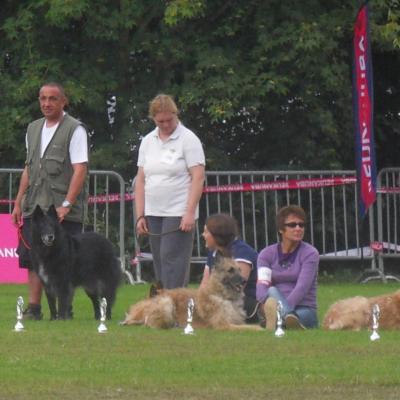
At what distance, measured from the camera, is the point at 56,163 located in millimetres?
11758

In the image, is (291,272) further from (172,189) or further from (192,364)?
(192,364)

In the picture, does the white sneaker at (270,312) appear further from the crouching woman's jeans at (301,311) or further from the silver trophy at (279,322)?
the silver trophy at (279,322)

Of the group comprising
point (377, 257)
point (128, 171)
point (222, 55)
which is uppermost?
point (222, 55)

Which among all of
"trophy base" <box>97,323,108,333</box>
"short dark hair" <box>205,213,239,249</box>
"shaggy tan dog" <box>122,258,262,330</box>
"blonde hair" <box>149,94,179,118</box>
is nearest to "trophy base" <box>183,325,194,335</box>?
"shaggy tan dog" <box>122,258,262,330</box>

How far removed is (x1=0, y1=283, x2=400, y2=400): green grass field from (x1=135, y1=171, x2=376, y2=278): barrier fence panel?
849 centimetres

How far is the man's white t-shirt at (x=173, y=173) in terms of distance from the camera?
1156 cm

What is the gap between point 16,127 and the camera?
1923 cm

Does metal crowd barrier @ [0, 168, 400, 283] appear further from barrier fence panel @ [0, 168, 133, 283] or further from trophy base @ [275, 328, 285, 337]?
trophy base @ [275, 328, 285, 337]

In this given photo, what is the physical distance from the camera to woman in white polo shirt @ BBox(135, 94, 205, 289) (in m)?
11.5

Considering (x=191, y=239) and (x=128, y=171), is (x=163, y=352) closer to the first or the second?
(x=191, y=239)

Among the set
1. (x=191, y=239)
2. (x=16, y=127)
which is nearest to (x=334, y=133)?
(x=16, y=127)

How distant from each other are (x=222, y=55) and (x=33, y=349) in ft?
33.7

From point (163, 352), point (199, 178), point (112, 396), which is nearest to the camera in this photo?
point (112, 396)

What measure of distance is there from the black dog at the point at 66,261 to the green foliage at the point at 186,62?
22.4ft
